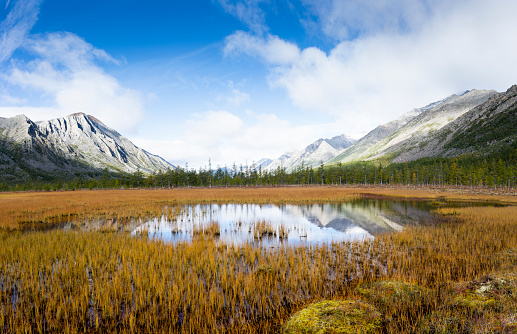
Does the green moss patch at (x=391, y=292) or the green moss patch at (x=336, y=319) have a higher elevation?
the green moss patch at (x=336, y=319)

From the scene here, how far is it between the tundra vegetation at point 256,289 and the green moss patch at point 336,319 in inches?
1.1

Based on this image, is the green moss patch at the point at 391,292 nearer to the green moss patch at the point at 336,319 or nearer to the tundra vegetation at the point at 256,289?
the tundra vegetation at the point at 256,289

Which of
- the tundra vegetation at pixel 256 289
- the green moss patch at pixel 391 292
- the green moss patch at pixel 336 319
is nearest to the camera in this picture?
the green moss patch at pixel 336 319

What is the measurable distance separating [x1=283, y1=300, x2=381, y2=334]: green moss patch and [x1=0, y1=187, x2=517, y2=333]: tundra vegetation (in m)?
0.03

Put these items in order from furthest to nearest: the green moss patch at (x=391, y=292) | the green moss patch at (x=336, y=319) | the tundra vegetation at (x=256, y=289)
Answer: the green moss patch at (x=391, y=292) → the tundra vegetation at (x=256, y=289) → the green moss patch at (x=336, y=319)

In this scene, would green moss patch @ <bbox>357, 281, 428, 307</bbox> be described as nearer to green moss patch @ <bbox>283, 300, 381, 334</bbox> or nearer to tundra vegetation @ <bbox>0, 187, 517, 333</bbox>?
tundra vegetation @ <bbox>0, 187, 517, 333</bbox>

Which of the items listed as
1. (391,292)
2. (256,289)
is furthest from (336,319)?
(256,289)

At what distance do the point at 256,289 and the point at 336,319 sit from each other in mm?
3377

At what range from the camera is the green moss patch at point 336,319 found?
18.2 ft

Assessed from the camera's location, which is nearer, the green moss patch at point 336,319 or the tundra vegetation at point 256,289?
the green moss patch at point 336,319

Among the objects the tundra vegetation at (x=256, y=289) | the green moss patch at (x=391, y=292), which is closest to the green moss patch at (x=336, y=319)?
the tundra vegetation at (x=256, y=289)

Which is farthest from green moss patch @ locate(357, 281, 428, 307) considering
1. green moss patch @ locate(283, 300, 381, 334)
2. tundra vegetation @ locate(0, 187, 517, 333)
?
green moss patch @ locate(283, 300, 381, 334)

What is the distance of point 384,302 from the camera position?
716 centimetres

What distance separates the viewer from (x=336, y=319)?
5871mm
